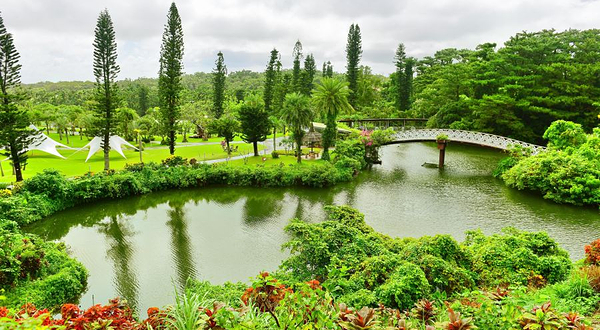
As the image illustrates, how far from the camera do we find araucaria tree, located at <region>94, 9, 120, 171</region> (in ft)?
78.5

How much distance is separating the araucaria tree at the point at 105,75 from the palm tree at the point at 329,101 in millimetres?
14511

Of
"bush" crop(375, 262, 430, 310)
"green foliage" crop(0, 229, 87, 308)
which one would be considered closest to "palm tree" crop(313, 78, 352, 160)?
"green foliage" crop(0, 229, 87, 308)

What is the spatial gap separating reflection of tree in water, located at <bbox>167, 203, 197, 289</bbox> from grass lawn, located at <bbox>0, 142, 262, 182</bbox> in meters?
10.7

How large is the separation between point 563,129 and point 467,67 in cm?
1898

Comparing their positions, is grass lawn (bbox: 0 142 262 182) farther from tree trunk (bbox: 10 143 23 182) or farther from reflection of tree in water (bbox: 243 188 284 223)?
reflection of tree in water (bbox: 243 188 284 223)

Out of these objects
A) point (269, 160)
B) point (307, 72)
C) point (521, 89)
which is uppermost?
point (307, 72)

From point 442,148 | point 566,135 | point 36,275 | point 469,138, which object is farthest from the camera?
point 442,148

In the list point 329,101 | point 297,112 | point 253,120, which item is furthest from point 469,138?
point 253,120

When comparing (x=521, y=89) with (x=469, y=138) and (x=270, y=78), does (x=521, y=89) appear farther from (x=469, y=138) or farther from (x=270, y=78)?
(x=270, y=78)

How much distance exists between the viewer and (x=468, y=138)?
26422 mm

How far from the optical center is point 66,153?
32.8m

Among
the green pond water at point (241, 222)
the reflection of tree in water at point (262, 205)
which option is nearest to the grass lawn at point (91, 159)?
the green pond water at point (241, 222)

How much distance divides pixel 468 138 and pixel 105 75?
2568cm

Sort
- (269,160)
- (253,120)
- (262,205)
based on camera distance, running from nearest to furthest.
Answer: (262,205) → (253,120) → (269,160)
